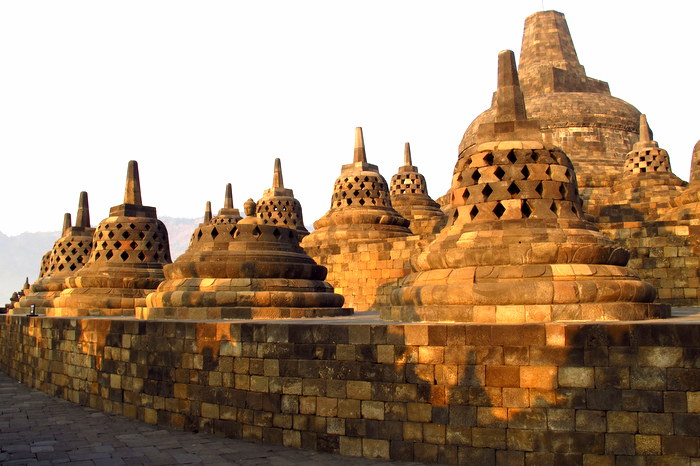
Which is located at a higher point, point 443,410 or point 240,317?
point 240,317

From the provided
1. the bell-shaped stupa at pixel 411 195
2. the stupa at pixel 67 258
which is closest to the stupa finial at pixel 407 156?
the bell-shaped stupa at pixel 411 195

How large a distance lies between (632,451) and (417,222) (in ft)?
63.5

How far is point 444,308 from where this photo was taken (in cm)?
832

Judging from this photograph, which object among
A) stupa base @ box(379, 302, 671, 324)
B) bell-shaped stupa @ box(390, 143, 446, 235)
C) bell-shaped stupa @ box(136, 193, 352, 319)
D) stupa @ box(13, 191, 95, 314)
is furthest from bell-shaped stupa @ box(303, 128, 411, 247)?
stupa base @ box(379, 302, 671, 324)

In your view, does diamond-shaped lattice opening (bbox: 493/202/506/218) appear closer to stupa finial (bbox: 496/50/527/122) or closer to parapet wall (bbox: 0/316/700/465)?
stupa finial (bbox: 496/50/527/122)

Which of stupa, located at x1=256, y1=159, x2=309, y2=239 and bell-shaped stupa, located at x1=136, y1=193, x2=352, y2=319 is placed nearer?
bell-shaped stupa, located at x1=136, y1=193, x2=352, y2=319

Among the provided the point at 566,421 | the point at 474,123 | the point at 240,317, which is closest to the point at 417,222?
the point at 474,123

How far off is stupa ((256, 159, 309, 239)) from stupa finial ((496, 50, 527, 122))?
1769 cm

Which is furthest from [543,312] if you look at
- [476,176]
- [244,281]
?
[244,281]

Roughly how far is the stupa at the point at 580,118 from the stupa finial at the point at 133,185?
15852mm

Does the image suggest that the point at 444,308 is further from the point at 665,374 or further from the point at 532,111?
the point at 532,111

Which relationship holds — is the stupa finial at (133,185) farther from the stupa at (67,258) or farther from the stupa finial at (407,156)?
the stupa finial at (407,156)

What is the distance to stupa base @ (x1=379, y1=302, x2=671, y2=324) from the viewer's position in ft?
25.6

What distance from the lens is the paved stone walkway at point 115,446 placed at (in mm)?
7742
